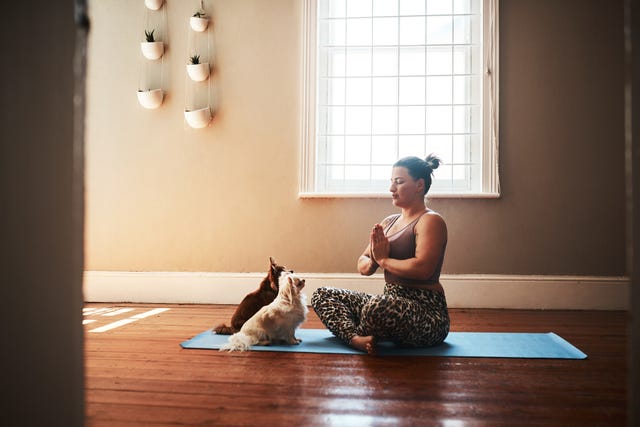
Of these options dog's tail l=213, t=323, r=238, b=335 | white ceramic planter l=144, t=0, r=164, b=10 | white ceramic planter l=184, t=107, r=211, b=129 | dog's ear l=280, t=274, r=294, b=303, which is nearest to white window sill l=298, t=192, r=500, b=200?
white ceramic planter l=184, t=107, r=211, b=129

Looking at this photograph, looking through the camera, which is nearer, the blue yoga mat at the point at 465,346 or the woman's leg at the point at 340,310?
the blue yoga mat at the point at 465,346

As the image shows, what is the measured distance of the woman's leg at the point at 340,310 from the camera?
7.75 feet

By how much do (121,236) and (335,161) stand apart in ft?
6.21

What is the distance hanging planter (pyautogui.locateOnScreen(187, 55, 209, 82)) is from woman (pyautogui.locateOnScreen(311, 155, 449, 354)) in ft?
7.08

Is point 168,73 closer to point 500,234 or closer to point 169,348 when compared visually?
point 169,348

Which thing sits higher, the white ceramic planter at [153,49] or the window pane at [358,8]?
the window pane at [358,8]

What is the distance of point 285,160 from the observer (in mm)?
3861

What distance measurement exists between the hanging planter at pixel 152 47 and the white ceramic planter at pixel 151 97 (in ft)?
0.95

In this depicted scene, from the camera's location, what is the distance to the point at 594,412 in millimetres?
1459

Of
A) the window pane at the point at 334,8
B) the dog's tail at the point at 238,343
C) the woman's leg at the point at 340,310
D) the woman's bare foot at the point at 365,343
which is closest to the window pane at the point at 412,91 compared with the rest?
the window pane at the point at 334,8

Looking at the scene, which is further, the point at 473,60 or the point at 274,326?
the point at 473,60

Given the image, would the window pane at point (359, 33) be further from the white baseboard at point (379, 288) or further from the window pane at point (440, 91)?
the white baseboard at point (379, 288)

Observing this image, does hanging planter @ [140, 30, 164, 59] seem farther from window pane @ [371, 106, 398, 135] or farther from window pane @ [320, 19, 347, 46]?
window pane @ [371, 106, 398, 135]

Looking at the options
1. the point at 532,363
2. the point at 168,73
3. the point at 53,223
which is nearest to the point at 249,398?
the point at 53,223
